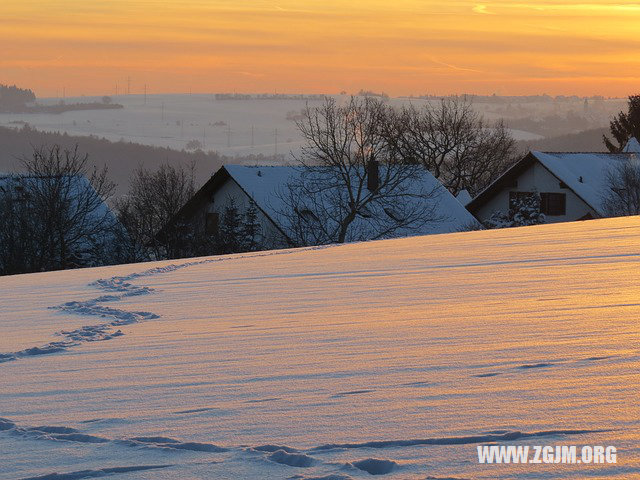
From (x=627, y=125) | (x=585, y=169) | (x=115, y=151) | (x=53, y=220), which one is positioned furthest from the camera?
(x=115, y=151)

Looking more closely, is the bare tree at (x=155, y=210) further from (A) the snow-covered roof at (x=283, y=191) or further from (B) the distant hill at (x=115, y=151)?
(B) the distant hill at (x=115, y=151)

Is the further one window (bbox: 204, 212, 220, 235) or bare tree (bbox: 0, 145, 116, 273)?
window (bbox: 204, 212, 220, 235)

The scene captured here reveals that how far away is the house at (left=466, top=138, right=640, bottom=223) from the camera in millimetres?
42406

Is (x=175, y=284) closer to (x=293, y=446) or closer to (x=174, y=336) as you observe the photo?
(x=174, y=336)

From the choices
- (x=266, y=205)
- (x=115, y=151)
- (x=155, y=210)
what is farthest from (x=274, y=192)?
(x=115, y=151)

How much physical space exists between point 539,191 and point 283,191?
12300 mm

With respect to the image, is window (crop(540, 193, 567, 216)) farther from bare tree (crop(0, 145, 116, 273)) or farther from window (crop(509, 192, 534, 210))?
bare tree (crop(0, 145, 116, 273))

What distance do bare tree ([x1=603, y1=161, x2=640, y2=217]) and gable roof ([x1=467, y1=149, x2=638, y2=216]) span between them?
0.40m

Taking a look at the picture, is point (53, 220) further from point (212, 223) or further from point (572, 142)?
point (572, 142)

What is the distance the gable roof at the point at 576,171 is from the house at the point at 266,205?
3.58 m

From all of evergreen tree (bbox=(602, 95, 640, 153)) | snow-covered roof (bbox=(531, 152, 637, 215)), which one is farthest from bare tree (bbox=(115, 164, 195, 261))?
evergreen tree (bbox=(602, 95, 640, 153))

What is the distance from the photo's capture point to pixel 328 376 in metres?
5.20

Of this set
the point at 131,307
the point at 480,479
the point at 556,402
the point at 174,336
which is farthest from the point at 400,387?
the point at 131,307

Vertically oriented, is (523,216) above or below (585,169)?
below
